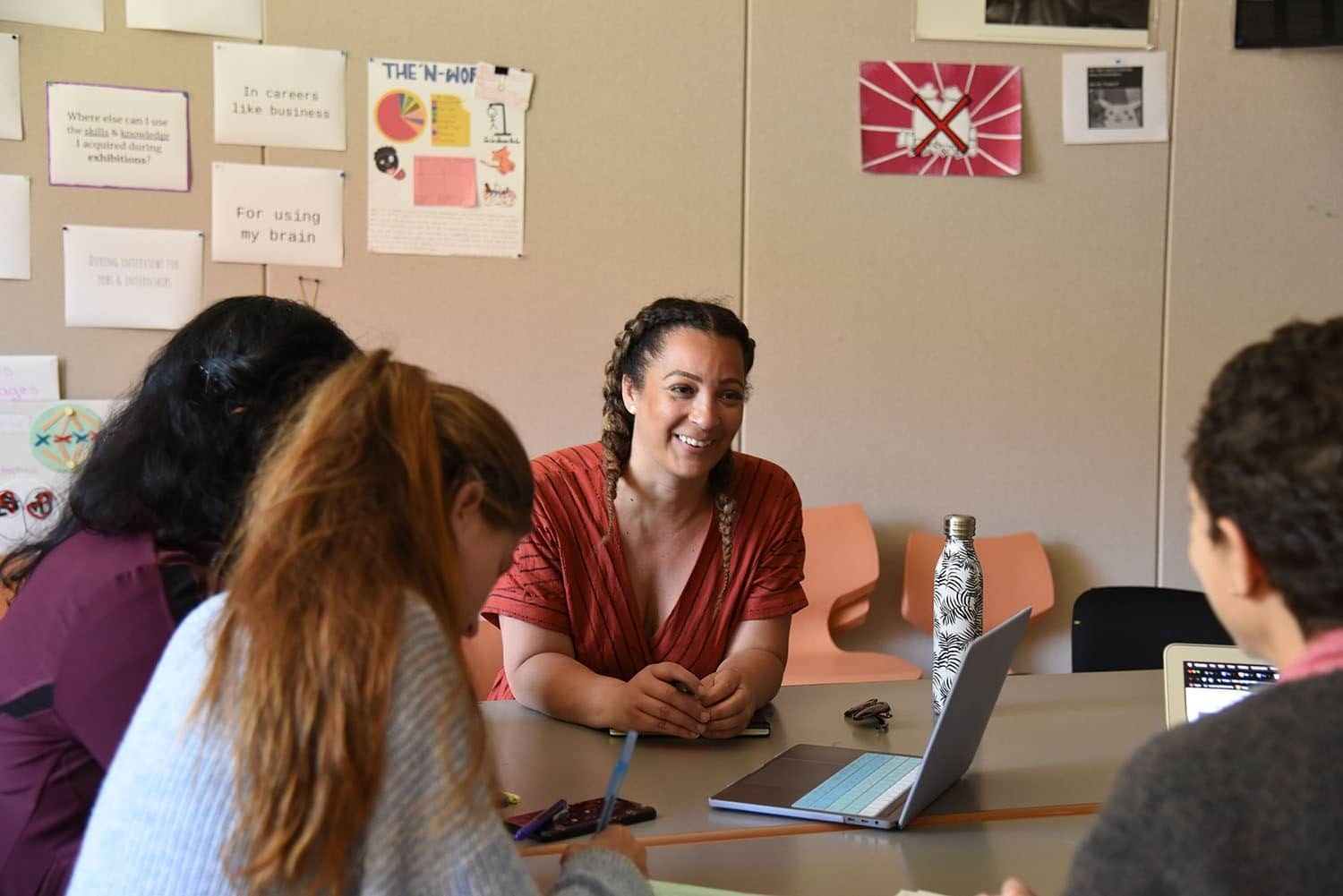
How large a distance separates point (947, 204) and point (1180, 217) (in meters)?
0.70

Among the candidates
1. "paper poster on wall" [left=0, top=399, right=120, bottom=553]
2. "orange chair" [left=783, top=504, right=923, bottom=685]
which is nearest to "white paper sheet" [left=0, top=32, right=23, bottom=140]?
"paper poster on wall" [left=0, top=399, right=120, bottom=553]

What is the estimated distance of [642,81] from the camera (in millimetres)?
3303

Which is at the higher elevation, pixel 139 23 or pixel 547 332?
pixel 139 23

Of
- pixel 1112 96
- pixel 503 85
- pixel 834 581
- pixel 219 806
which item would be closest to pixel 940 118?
pixel 1112 96

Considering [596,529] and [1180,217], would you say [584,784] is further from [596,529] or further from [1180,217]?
[1180,217]

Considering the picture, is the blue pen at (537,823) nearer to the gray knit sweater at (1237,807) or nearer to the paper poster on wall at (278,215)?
the gray knit sweater at (1237,807)

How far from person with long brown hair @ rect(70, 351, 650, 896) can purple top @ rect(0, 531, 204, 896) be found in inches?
8.6

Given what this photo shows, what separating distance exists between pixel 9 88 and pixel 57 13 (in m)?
0.22

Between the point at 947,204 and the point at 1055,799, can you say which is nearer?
the point at 1055,799

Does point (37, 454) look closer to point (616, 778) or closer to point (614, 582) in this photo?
point (614, 582)

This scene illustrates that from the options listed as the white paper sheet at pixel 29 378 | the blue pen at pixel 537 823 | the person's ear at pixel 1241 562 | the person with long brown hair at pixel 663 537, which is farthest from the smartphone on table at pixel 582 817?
the white paper sheet at pixel 29 378

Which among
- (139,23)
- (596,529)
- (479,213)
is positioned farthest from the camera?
(479,213)

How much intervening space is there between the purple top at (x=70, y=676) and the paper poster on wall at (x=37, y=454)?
1.97m

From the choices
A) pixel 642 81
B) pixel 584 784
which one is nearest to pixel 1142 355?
pixel 642 81
